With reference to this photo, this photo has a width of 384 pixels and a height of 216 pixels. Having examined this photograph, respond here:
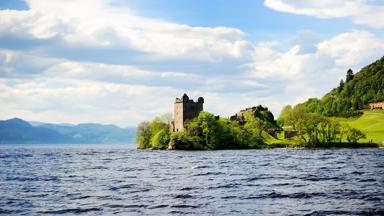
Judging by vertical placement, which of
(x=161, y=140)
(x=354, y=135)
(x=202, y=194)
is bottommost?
(x=202, y=194)

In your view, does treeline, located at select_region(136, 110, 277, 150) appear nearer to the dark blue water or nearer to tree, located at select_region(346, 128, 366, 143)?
tree, located at select_region(346, 128, 366, 143)

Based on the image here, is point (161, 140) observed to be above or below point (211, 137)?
below

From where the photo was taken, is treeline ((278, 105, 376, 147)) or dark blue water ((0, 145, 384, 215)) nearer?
dark blue water ((0, 145, 384, 215))

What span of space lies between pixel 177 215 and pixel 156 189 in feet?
46.4

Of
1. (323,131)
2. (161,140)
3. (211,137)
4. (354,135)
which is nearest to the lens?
(354,135)

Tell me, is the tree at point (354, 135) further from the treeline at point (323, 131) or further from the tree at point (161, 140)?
the tree at point (161, 140)

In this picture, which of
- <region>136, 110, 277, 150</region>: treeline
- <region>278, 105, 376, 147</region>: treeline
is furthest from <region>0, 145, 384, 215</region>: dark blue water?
<region>136, 110, 277, 150</region>: treeline

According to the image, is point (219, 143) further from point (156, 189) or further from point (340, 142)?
point (156, 189)

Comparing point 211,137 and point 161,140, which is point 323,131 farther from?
point 161,140

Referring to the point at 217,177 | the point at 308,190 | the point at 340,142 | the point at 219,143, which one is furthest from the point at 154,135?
the point at 308,190

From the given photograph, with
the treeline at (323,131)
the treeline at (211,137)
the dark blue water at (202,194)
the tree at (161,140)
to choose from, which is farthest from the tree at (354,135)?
the dark blue water at (202,194)

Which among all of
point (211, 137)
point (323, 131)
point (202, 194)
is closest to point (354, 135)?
point (323, 131)

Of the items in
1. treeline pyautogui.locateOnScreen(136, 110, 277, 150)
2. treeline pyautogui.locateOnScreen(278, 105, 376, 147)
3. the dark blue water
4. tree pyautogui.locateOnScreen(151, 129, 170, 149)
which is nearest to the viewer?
the dark blue water

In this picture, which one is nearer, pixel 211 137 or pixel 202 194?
pixel 202 194
